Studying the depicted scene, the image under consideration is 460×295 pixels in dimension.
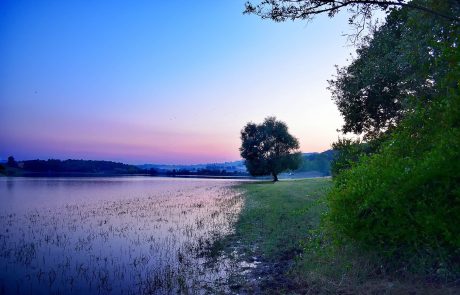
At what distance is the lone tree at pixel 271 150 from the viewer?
8688 cm

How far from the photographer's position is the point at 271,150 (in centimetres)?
8850

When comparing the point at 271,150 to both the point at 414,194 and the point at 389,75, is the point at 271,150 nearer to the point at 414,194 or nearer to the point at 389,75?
the point at 389,75

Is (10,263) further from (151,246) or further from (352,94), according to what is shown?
(352,94)

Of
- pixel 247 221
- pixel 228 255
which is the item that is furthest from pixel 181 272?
pixel 247 221

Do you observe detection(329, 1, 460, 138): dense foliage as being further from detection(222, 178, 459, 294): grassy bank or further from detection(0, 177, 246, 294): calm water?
detection(0, 177, 246, 294): calm water

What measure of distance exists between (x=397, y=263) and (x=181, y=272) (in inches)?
261

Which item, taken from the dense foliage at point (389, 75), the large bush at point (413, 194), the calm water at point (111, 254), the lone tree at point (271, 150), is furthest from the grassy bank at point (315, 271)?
the lone tree at point (271, 150)

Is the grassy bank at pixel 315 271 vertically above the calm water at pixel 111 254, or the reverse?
the grassy bank at pixel 315 271

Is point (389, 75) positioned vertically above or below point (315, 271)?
above

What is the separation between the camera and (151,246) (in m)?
15.4

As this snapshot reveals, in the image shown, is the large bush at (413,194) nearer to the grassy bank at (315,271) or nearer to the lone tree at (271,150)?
the grassy bank at (315,271)

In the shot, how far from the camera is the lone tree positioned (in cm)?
8688

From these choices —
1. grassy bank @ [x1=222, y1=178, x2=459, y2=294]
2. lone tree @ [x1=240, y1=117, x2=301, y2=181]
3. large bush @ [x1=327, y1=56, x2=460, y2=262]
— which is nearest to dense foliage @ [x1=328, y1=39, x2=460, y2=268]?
large bush @ [x1=327, y1=56, x2=460, y2=262]

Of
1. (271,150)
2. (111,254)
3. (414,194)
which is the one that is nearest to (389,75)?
(414,194)
